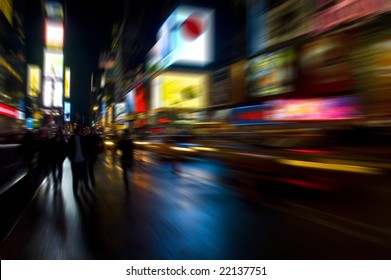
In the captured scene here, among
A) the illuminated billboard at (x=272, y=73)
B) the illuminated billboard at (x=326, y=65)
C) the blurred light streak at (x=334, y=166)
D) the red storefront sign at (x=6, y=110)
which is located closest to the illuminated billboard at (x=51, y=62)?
the red storefront sign at (x=6, y=110)

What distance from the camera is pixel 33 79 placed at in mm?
68188

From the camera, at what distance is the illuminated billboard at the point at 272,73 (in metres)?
27.2

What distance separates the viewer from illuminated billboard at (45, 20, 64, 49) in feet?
237

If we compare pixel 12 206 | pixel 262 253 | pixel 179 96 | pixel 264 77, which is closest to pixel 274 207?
pixel 262 253

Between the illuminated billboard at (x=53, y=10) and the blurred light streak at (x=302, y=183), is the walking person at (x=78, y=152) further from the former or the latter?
the illuminated billboard at (x=53, y=10)

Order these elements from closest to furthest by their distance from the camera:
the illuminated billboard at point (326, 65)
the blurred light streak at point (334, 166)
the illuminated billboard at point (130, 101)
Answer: the blurred light streak at point (334, 166), the illuminated billboard at point (326, 65), the illuminated billboard at point (130, 101)

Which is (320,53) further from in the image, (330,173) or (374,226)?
(374,226)

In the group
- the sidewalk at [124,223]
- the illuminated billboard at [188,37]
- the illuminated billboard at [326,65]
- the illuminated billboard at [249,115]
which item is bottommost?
the sidewalk at [124,223]

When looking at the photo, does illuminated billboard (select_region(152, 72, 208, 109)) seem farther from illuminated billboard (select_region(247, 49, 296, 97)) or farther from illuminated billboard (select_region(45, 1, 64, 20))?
illuminated billboard (select_region(45, 1, 64, 20))

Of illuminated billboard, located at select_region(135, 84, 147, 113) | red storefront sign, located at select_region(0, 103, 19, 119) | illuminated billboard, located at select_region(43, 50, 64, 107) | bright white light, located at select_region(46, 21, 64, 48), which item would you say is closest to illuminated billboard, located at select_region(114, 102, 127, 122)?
illuminated billboard, located at select_region(135, 84, 147, 113)

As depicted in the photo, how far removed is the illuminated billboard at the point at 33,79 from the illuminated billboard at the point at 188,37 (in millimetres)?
23862

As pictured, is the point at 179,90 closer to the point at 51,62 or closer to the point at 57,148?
the point at 51,62

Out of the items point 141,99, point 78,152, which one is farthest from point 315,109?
point 141,99

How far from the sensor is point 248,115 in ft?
105
